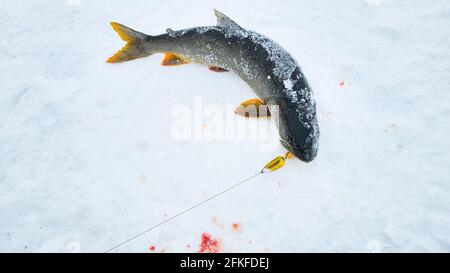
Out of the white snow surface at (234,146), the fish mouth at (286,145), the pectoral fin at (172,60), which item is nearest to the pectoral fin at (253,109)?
the white snow surface at (234,146)

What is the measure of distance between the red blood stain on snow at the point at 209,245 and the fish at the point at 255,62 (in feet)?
4.50

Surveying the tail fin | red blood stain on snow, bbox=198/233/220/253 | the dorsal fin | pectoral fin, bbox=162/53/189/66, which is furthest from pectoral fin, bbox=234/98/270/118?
the tail fin

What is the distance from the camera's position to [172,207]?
3691mm

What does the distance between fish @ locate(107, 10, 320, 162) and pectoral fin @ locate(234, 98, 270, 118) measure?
0.10ft

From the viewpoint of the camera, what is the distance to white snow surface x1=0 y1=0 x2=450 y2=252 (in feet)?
11.4

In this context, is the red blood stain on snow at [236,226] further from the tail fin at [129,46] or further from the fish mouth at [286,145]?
the tail fin at [129,46]

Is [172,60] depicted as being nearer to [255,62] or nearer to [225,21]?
[225,21]

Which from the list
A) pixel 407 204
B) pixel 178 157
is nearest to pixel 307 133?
pixel 407 204

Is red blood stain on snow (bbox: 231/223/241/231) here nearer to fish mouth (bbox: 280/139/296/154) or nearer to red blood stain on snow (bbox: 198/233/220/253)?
red blood stain on snow (bbox: 198/233/220/253)

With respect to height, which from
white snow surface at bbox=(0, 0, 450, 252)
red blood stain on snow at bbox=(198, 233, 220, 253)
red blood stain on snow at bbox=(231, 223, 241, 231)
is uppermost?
white snow surface at bbox=(0, 0, 450, 252)

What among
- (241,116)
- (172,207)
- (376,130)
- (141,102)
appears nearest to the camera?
(172,207)
